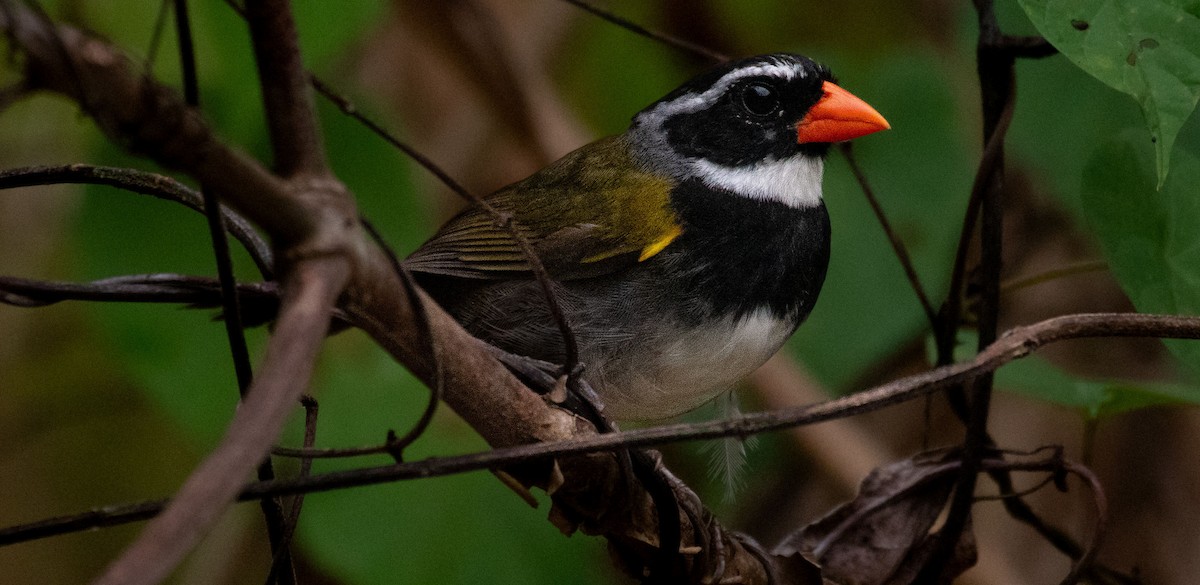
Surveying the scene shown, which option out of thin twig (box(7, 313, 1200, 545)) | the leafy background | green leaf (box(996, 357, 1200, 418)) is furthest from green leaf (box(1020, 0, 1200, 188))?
green leaf (box(996, 357, 1200, 418))

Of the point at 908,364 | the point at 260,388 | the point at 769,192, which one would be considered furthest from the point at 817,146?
the point at 260,388

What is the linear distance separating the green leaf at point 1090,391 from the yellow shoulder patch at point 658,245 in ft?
2.41

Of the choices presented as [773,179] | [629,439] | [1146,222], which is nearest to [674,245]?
[773,179]

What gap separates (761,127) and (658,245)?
48 centimetres

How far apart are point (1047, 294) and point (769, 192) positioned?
206cm

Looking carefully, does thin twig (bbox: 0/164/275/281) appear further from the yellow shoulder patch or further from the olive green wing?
the yellow shoulder patch

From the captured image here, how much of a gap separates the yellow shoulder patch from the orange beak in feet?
1.49

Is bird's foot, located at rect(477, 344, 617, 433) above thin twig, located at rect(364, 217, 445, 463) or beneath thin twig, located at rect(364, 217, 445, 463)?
beneath

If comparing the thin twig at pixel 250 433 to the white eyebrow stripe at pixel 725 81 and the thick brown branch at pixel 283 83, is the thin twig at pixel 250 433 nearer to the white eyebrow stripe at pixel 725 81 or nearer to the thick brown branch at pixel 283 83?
the thick brown branch at pixel 283 83

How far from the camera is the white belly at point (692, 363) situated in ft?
7.05

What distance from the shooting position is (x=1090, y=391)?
2.32m

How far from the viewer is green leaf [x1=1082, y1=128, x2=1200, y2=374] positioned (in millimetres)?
1960

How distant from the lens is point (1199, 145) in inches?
103

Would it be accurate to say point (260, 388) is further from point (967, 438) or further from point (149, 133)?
point (967, 438)
